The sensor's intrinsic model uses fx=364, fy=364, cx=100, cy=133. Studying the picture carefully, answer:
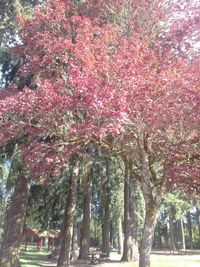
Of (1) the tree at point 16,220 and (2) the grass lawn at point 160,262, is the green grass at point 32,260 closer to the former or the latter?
(2) the grass lawn at point 160,262

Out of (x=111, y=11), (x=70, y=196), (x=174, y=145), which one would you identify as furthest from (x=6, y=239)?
(x=111, y=11)

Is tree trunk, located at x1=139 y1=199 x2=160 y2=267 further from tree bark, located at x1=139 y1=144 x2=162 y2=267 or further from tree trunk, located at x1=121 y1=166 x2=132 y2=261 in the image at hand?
tree trunk, located at x1=121 y1=166 x2=132 y2=261

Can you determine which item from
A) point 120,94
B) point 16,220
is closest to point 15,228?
point 16,220

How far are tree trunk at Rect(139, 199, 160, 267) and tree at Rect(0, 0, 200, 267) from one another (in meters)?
0.03

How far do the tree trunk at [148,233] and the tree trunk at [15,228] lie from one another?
6320mm

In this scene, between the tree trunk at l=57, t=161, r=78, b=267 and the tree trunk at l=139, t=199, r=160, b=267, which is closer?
the tree trunk at l=139, t=199, r=160, b=267

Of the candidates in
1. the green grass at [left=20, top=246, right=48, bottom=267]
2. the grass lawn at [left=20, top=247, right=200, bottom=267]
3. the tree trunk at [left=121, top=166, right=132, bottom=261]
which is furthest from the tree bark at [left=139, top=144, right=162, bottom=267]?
the green grass at [left=20, top=246, right=48, bottom=267]

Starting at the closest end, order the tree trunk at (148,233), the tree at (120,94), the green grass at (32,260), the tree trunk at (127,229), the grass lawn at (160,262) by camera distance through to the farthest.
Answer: the tree at (120,94)
the tree trunk at (148,233)
the green grass at (32,260)
the grass lawn at (160,262)
the tree trunk at (127,229)

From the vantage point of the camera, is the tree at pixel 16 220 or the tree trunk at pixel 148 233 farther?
the tree at pixel 16 220

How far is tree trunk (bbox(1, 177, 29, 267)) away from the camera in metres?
13.7

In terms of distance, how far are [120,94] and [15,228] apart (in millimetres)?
8810

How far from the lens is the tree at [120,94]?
26.1 feet

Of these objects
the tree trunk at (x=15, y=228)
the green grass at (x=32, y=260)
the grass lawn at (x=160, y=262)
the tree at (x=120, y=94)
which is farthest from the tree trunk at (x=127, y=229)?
the tree at (x=120, y=94)

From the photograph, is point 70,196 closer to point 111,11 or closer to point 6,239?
point 6,239
